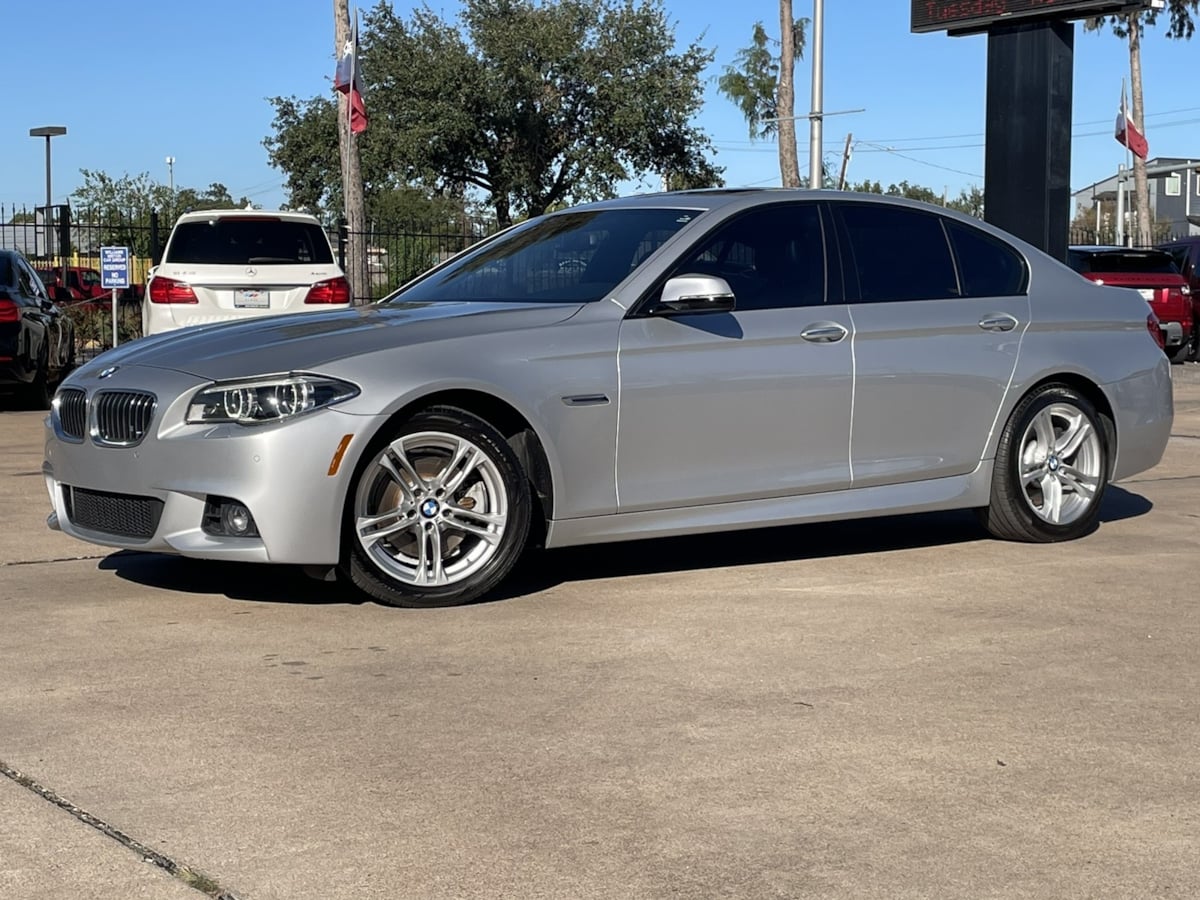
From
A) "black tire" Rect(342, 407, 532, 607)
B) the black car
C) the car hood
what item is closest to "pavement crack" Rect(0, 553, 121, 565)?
the car hood

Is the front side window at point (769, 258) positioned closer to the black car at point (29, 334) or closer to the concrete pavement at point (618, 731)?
the concrete pavement at point (618, 731)

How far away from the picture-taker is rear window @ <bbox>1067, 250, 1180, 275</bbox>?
23766 millimetres

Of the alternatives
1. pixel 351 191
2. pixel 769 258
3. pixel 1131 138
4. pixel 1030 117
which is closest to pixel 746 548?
pixel 769 258

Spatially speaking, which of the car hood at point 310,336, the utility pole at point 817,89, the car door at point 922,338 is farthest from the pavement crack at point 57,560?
the utility pole at point 817,89

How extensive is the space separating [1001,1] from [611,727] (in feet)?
43.0

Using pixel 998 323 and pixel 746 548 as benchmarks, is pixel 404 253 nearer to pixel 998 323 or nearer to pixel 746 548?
pixel 746 548

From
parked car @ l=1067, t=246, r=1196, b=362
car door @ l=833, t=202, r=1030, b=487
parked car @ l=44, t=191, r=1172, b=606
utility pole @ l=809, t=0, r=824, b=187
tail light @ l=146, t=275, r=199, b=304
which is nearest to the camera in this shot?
parked car @ l=44, t=191, r=1172, b=606

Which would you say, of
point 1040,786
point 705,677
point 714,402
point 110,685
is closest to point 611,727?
point 705,677

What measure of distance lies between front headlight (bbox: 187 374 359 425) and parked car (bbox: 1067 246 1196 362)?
62.3 feet

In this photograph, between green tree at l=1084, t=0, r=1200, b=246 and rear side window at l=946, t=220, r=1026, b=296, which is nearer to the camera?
rear side window at l=946, t=220, r=1026, b=296

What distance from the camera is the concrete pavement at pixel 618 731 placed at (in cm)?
365

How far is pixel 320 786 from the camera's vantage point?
13.7ft

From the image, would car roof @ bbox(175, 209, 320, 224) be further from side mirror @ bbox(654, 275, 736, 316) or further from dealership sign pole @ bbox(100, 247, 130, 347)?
side mirror @ bbox(654, 275, 736, 316)

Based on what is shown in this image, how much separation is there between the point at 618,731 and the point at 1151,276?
20.9m
